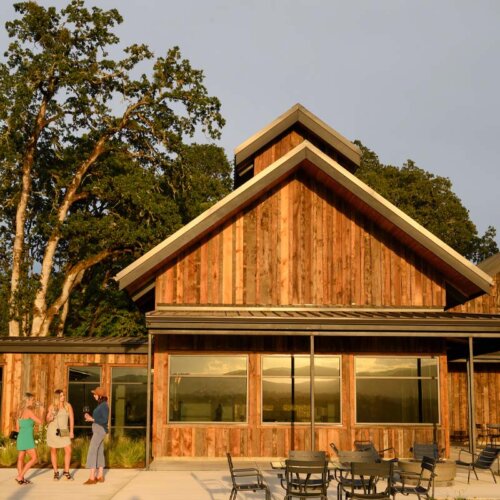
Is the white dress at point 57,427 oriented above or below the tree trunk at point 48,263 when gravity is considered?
below

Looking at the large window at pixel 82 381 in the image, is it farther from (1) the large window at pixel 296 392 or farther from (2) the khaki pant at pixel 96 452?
(2) the khaki pant at pixel 96 452

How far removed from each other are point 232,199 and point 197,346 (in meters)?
3.38

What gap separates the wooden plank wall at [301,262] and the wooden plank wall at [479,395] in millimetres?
7380

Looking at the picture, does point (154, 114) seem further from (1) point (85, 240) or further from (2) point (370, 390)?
(2) point (370, 390)

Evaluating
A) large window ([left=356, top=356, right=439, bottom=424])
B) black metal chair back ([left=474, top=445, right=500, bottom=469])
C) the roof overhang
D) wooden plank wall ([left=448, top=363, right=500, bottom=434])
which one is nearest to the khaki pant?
the roof overhang

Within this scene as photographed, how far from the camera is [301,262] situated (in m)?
18.8

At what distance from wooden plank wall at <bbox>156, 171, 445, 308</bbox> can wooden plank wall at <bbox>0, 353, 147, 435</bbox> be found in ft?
14.5

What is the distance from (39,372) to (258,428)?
6801 mm

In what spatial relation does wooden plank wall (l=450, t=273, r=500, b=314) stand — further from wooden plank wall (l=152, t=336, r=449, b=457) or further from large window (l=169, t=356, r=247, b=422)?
large window (l=169, t=356, r=247, b=422)

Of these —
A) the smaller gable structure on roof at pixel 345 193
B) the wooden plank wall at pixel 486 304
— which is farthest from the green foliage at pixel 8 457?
the wooden plank wall at pixel 486 304

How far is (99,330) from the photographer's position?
1479 inches

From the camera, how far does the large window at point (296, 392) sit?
59.2ft

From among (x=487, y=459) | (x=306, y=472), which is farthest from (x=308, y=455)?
(x=487, y=459)

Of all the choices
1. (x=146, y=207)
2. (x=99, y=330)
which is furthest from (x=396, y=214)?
(x=99, y=330)
